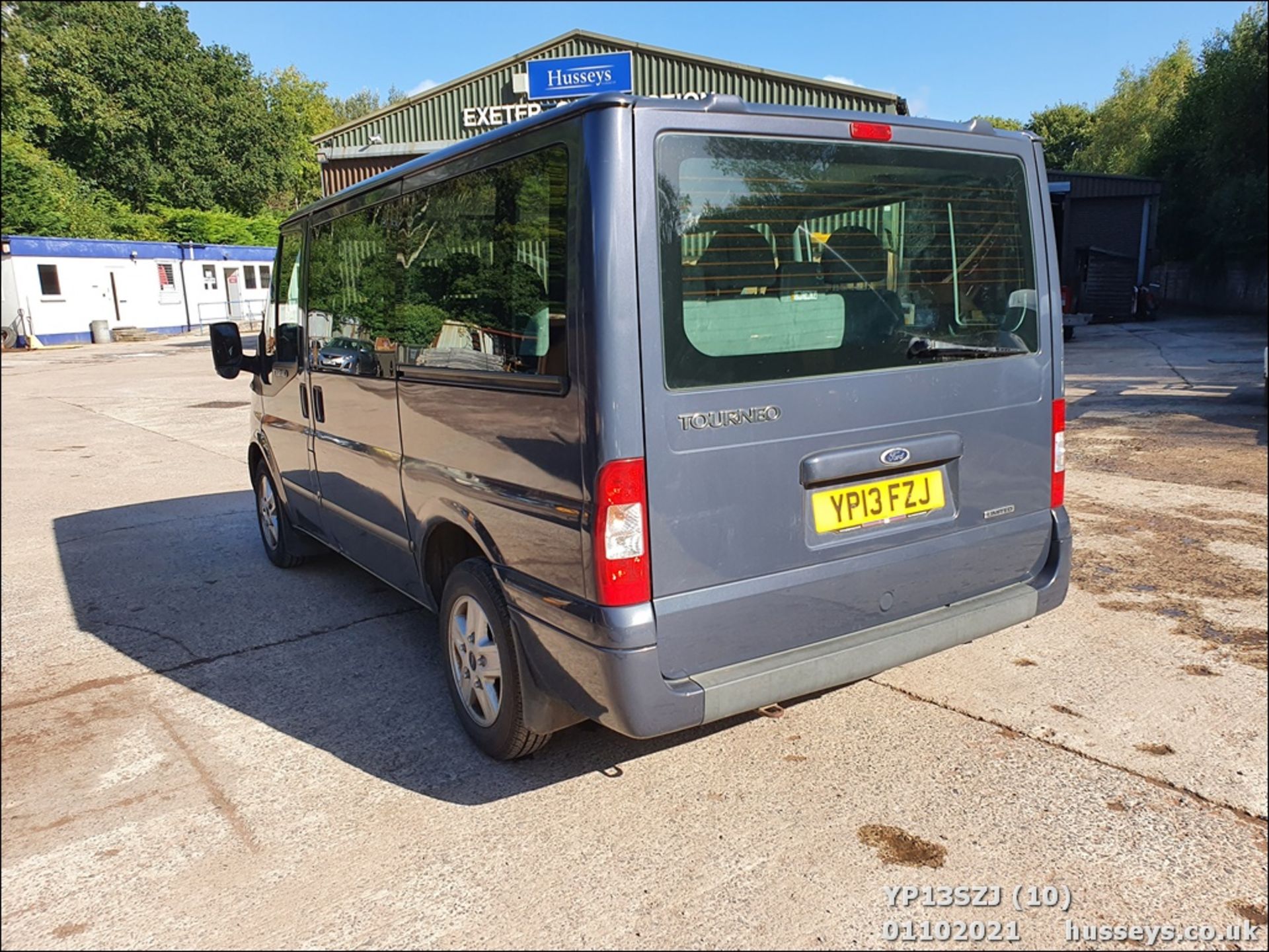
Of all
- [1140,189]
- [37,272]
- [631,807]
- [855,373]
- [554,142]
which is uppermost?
[1140,189]

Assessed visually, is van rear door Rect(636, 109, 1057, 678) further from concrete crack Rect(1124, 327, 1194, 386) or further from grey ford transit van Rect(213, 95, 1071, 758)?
concrete crack Rect(1124, 327, 1194, 386)

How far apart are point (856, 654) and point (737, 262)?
4.32 ft

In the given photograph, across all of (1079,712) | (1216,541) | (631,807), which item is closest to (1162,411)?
(1216,541)

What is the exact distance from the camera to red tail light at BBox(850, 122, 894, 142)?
290cm

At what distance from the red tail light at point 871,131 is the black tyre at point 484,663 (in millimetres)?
1920

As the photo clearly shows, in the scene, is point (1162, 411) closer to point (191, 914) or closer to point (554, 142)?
point (554, 142)

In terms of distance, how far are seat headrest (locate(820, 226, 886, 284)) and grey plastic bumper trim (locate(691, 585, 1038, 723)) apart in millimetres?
1181

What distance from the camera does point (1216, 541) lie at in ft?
18.5

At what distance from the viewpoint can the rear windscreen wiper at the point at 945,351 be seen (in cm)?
307

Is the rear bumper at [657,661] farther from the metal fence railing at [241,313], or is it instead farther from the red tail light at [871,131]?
the metal fence railing at [241,313]

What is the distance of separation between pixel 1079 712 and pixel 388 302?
3.26m

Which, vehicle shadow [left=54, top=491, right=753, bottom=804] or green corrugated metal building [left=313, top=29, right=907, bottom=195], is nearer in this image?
vehicle shadow [left=54, top=491, right=753, bottom=804]

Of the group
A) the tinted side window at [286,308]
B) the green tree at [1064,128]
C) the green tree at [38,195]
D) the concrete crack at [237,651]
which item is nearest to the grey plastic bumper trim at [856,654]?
the green tree at [38,195]

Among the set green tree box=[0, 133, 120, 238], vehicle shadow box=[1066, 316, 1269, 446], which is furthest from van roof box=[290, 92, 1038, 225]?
vehicle shadow box=[1066, 316, 1269, 446]
